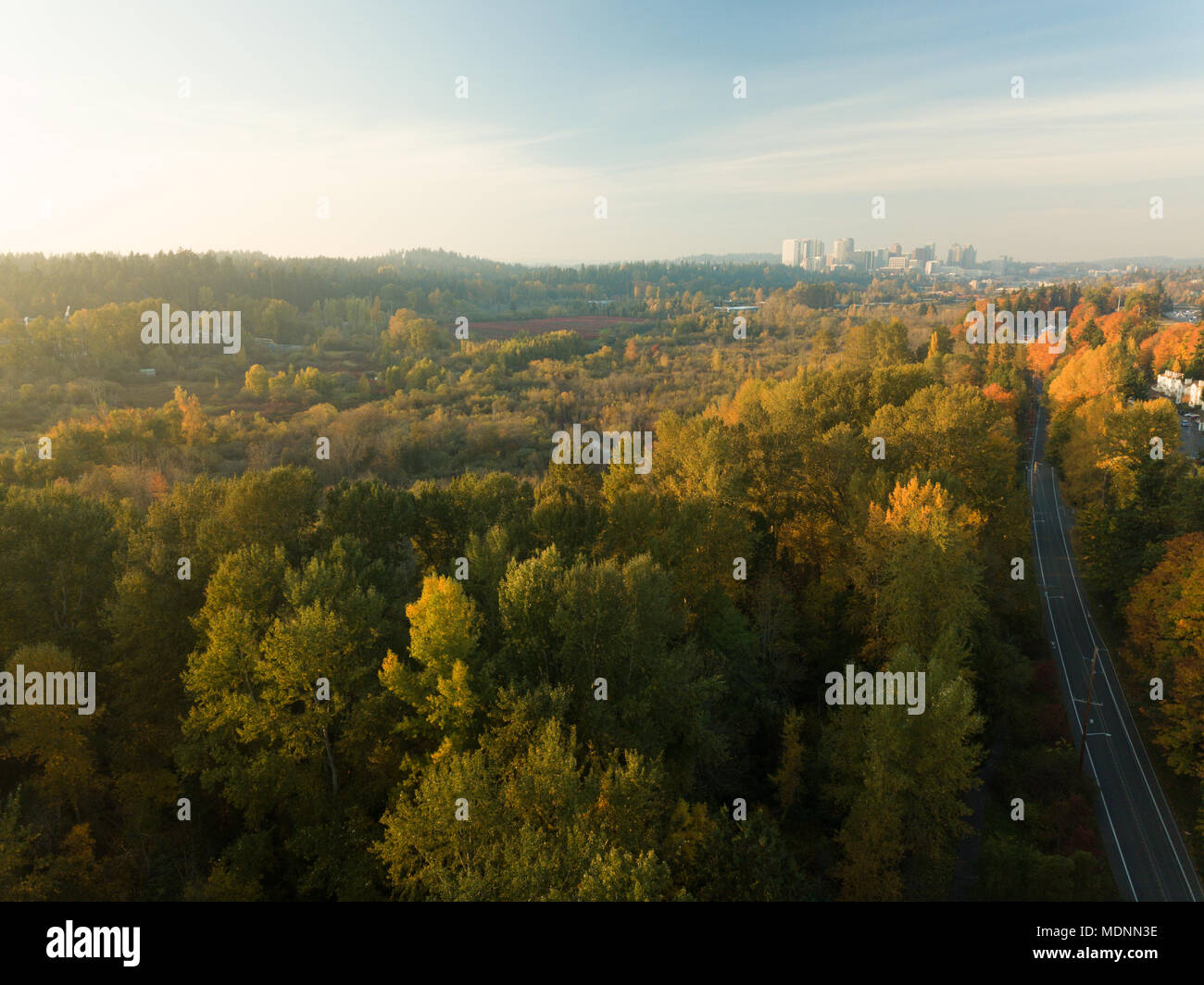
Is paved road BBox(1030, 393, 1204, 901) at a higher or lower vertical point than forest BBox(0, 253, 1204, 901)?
lower

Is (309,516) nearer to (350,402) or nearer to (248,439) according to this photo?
(248,439)

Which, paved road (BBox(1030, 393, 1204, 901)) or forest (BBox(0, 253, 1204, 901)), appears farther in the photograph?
paved road (BBox(1030, 393, 1204, 901))

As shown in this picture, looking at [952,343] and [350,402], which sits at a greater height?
[952,343]

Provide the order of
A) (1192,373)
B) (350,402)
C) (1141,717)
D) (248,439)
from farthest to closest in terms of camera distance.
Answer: (350,402), (1192,373), (248,439), (1141,717)
